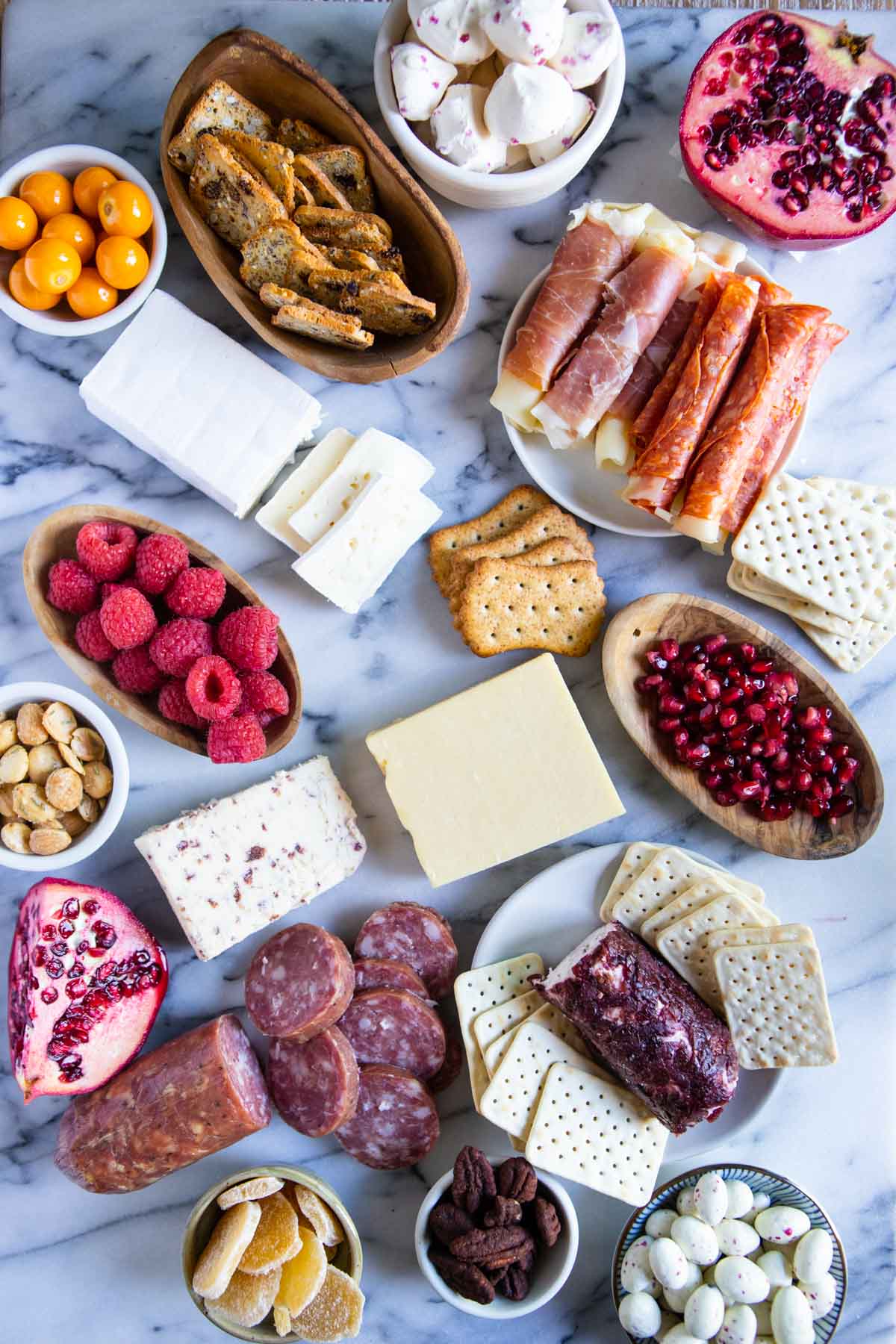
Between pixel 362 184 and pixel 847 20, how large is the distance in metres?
0.98

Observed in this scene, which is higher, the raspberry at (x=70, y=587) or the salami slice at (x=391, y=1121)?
the raspberry at (x=70, y=587)

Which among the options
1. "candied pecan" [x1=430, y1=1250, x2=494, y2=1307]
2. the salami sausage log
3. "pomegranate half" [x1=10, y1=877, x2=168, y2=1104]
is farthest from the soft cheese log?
"candied pecan" [x1=430, y1=1250, x2=494, y2=1307]

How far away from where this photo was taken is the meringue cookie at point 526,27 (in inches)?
63.1

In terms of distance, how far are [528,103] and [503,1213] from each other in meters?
1.75

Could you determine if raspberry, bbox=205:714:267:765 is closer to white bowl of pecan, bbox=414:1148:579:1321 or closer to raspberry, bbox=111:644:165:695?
raspberry, bbox=111:644:165:695

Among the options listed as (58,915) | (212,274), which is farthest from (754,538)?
(58,915)

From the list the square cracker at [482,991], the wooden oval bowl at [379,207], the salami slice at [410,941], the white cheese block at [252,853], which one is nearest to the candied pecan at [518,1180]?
the square cracker at [482,991]

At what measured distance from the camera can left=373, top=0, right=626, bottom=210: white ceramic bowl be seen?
5.54 feet

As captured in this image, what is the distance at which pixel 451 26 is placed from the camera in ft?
5.36

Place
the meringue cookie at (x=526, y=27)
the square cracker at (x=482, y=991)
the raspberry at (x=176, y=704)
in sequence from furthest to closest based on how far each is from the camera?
the square cracker at (x=482, y=991)
the raspberry at (x=176, y=704)
the meringue cookie at (x=526, y=27)

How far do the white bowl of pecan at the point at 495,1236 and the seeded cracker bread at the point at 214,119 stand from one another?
5.56 ft

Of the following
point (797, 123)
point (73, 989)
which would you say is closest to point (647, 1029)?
point (73, 989)

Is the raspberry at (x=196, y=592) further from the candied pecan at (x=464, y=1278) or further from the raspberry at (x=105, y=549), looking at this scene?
the candied pecan at (x=464, y=1278)

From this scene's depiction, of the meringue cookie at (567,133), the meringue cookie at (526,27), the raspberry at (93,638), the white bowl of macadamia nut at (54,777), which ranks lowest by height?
the white bowl of macadamia nut at (54,777)
